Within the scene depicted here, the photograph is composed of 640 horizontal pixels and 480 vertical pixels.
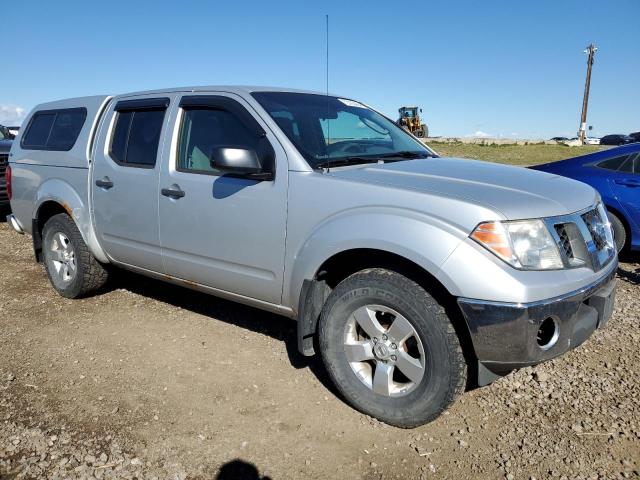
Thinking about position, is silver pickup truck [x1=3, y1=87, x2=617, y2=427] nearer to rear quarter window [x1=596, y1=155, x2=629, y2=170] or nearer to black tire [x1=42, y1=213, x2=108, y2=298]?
black tire [x1=42, y1=213, x2=108, y2=298]

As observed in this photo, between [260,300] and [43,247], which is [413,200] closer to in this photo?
[260,300]

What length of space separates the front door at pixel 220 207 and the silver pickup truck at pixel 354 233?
11mm

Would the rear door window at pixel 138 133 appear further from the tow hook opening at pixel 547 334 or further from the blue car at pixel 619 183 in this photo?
the blue car at pixel 619 183

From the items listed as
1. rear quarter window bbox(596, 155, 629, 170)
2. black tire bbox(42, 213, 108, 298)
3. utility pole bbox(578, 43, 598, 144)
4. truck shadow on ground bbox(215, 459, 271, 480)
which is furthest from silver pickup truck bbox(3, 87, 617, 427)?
utility pole bbox(578, 43, 598, 144)

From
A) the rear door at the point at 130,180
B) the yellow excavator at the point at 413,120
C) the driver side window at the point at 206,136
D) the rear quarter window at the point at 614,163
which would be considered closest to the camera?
the driver side window at the point at 206,136

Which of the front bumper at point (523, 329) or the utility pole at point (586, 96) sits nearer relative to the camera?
the front bumper at point (523, 329)

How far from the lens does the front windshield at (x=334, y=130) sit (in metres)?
3.31

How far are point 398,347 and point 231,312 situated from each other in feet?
7.34

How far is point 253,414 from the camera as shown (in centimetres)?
301

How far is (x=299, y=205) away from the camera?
9.96 feet

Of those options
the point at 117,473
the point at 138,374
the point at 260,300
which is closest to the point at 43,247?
the point at 138,374

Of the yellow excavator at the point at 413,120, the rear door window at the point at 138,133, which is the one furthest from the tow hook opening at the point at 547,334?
the yellow excavator at the point at 413,120

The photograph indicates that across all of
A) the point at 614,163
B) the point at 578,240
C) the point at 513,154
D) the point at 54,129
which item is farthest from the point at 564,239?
the point at 513,154

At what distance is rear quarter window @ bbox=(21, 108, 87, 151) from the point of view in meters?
4.63
